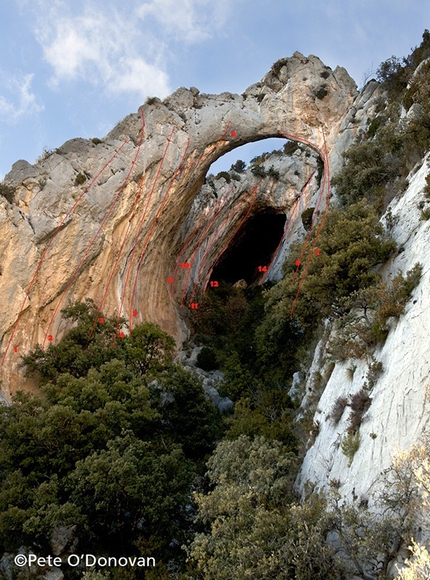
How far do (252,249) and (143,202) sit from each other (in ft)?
69.4

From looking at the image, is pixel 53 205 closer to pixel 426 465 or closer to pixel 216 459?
pixel 216 459

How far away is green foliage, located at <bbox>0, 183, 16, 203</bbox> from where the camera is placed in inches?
840

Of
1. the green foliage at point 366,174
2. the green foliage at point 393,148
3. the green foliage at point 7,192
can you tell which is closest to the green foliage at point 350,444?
the green foliage at point 393,148

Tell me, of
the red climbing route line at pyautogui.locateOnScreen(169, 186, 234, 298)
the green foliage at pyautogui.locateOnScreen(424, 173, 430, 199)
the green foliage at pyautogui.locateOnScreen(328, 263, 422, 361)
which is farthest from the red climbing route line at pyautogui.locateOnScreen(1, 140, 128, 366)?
the green foliage at pyautogui.locateOnScreen(424, 173, 430, 199)

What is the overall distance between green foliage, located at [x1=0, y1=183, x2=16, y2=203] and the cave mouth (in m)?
20.6

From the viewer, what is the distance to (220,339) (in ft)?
99.2

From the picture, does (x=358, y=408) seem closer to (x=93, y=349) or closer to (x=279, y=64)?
(x=93, y=349)

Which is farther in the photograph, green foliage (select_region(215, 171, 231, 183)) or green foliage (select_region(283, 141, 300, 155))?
green foliage (select_region(283, 141, 300, 155))

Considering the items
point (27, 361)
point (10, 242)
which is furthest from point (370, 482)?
point (10, 242)

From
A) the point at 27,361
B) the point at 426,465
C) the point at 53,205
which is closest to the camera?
the point at 426,465

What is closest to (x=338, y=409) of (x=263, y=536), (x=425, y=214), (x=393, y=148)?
(x=263, y=536)

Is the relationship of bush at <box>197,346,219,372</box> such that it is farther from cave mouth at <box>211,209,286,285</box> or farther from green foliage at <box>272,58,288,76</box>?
green foliage at <box>272,58,288,76</box>

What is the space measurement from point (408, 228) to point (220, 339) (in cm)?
1917

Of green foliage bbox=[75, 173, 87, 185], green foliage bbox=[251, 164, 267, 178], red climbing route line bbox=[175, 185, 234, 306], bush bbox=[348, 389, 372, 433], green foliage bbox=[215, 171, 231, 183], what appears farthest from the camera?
green foliage bbox=[251, 164, 267, 178]
